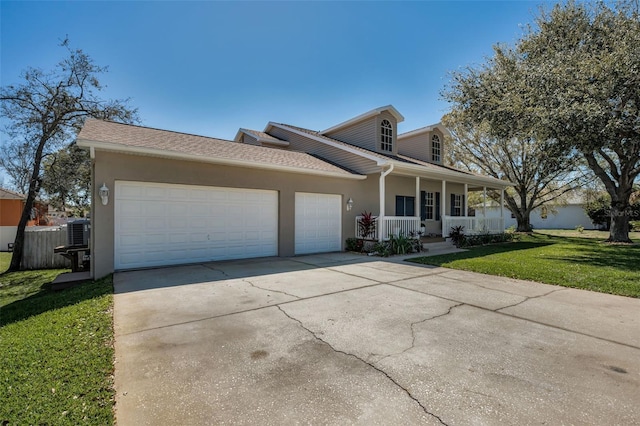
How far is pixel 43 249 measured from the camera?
39.0ft

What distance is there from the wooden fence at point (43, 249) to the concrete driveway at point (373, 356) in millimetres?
8037

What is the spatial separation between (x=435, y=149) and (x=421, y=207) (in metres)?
4.20

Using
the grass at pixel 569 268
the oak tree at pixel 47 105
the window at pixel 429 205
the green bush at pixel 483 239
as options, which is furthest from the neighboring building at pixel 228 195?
the oak tree at pixel 47 105

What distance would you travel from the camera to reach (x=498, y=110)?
1222cm

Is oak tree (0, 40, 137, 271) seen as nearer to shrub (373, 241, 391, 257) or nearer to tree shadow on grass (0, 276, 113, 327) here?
tree shadow on grass (0, 276, 113, 327)

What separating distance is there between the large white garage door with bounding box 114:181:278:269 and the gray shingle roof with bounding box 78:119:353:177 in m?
0.93

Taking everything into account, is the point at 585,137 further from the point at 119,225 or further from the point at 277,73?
the point at 119,225

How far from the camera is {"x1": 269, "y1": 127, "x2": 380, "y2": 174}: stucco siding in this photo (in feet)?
40.5

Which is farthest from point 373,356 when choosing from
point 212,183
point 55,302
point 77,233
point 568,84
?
point 568,84

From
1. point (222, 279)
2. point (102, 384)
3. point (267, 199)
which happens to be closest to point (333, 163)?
point (267, 199)

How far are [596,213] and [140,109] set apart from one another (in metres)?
34.3

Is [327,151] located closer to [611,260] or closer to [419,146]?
[419,146]

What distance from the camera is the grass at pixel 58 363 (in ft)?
7.62

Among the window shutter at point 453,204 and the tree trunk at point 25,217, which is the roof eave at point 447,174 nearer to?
the window shutter at point 453,204
